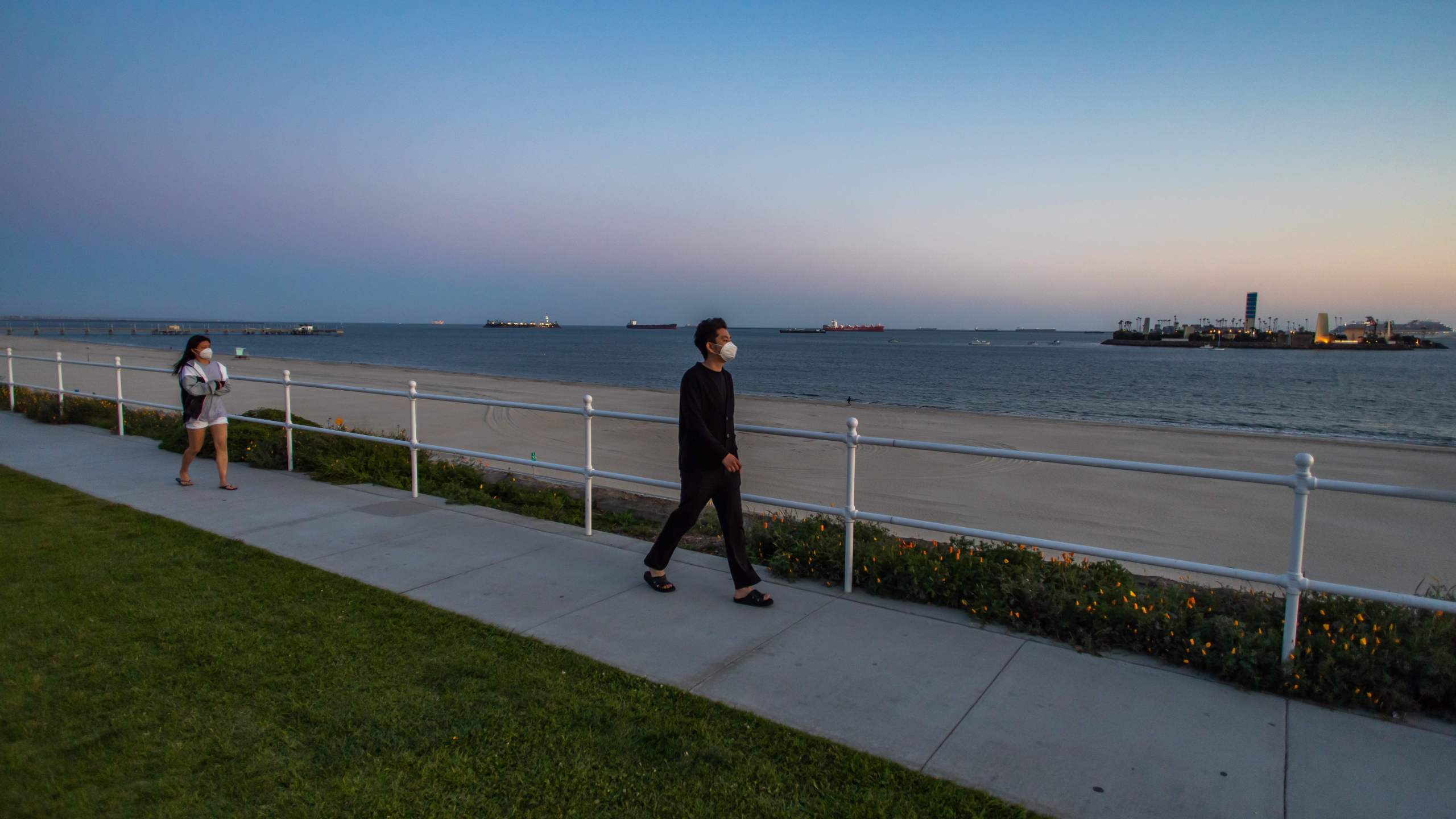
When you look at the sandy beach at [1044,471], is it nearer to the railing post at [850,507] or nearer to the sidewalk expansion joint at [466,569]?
the railing post at [850,507]

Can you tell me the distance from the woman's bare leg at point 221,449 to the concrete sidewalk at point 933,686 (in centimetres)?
181

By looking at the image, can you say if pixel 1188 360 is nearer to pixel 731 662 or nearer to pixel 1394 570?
pixel 1394 570

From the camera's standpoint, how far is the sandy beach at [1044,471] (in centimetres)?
999

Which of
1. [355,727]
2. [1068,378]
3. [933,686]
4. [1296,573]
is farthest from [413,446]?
[1068,378]

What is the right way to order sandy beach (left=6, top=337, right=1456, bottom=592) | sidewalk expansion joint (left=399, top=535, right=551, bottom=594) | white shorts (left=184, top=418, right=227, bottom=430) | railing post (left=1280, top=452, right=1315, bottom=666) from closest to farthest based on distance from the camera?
railing post (left=1280, top=452, right=1315, bottom=666) < sidewalk expansion joint (left=399, top=535, right=551, bottom=594) < white shorts (left=184, top=418, right=227, bottom=430) < sandy beach (left=6, top=337, right=1456, bottom=592)

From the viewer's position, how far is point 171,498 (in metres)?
8.51

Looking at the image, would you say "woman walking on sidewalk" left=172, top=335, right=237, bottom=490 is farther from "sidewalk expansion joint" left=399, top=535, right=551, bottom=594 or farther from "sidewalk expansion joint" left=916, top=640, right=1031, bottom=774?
"sidewalk expansion joint" left=916, top=640, right=1031, bottom=774

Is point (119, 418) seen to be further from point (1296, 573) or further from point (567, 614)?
point (1296, 573)

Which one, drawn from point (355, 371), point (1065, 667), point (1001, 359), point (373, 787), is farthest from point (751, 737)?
point (1001, 359)

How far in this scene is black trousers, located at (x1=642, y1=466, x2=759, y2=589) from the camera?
18.0 ft

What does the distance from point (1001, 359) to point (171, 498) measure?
102 metres

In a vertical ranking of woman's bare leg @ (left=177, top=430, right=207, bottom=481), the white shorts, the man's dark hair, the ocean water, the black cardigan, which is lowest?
the ocean water

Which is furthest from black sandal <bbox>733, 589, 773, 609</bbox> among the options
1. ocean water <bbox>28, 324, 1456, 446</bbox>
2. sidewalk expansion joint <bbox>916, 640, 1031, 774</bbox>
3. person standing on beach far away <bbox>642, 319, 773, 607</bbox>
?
ocean water <bbox>28, 324, 1456, 446</bbox>

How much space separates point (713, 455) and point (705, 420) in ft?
0.78
